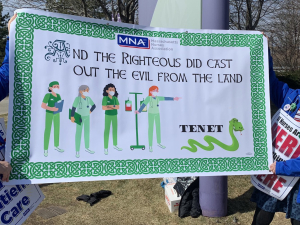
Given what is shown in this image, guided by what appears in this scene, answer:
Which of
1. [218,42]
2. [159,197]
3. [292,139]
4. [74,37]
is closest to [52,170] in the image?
[74,37]

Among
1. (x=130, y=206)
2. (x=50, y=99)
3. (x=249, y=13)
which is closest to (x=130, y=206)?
(x=130, y=206)

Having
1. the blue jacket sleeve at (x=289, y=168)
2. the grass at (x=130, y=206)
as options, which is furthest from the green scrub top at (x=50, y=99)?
the grass at (x=130, y=206)

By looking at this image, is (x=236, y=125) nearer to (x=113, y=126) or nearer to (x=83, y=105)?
(x=113, y=126)

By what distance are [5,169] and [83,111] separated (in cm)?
61

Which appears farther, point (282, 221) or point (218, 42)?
point (282, 221)

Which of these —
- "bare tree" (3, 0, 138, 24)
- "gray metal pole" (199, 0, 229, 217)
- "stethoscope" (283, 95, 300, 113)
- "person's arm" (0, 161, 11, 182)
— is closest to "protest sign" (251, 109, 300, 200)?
"stethoscope" (283, 95, 300, 113)

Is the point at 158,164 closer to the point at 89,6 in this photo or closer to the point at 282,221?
the point at 282,221

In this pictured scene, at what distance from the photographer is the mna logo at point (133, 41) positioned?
2301mm

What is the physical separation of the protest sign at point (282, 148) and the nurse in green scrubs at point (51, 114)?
1.62m

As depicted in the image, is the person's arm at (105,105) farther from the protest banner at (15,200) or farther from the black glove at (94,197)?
the black glove at (94,197)

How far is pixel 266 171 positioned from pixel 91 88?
1476 millimetres

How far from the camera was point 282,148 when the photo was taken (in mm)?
2465

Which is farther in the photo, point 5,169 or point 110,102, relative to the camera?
point 110,102

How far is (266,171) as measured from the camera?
8.09 feet
